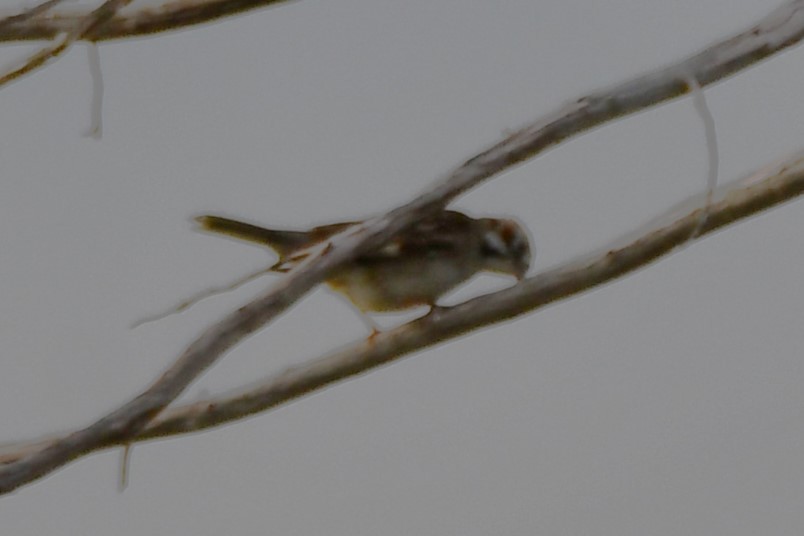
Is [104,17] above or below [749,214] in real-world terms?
above

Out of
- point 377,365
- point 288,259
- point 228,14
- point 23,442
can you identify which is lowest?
point 23,442

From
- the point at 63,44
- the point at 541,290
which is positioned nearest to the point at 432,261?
the point at 541,290

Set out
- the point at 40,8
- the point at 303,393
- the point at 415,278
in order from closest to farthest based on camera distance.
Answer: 1. the point at 40,8
2. the point at 303,393
3. the point at 415,278

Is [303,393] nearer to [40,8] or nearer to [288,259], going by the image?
[288,259]

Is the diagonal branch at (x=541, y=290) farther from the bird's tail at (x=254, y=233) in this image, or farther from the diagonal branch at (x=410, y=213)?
the bird's tail at (x=254, y=233)

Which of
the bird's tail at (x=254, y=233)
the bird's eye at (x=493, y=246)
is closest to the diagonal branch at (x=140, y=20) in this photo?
the bird's tail at (x=254, y=233)

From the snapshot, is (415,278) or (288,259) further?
(415,278)

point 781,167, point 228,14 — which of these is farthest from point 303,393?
point 781,167

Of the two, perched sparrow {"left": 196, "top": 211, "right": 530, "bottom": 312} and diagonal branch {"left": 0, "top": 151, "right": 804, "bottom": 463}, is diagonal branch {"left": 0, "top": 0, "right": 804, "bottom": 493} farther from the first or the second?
perched sparrow {"left": 196, "top": 211, "right": 530, "bottom": 312}

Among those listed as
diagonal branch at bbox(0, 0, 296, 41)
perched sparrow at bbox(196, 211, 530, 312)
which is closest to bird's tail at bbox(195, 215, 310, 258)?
perched sparrow at bbox(196, 211, 530, 312)
